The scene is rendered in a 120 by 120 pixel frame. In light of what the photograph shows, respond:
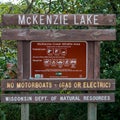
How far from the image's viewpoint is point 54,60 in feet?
27.5

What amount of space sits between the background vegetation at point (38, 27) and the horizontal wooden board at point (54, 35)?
1536 mm

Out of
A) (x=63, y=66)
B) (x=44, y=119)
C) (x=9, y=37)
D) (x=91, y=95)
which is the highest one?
(x=9, y=37)

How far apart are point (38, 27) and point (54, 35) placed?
1.94m

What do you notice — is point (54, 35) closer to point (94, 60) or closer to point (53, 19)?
point (53, 19)

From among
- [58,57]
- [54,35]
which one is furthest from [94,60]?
[54,35]

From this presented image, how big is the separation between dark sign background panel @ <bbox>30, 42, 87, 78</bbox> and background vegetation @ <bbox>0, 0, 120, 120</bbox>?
61.8 inches

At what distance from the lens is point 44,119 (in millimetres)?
10703

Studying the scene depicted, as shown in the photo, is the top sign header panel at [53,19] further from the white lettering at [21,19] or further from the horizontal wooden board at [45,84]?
the horizontal wooden board at [45,84]

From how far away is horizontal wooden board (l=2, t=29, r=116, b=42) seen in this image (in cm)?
830

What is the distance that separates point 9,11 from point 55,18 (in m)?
2.64

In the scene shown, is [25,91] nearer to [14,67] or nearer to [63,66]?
[63,66]

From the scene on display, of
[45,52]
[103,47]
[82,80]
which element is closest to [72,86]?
[82,80]

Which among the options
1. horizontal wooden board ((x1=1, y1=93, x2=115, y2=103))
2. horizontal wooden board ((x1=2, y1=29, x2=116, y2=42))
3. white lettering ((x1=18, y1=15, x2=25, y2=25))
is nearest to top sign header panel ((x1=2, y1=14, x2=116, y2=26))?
white lettering ((x1=18, y1=15, x2=25, y2=25))

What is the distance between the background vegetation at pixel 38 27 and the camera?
Answer: 9.95 metres
